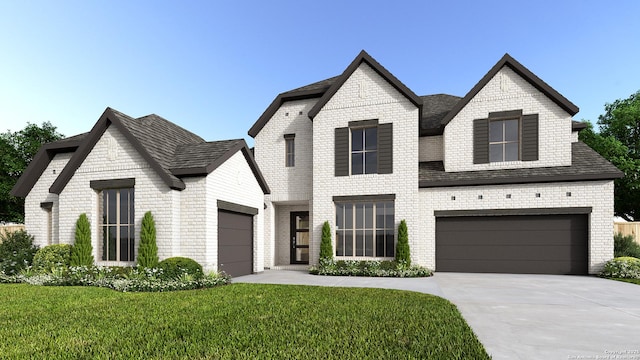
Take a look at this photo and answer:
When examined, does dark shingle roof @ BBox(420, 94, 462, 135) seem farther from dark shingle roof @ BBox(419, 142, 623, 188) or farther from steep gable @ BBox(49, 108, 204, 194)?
steep gable @ BBox(49, 108, 204, 194)

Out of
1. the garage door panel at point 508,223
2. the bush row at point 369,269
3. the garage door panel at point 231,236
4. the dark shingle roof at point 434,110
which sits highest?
the dark shingle roof at point 434,110

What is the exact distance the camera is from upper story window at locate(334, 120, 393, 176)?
14.4m

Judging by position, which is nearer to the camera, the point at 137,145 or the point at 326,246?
the point at 137,145

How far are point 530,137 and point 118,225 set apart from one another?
50.9 feet

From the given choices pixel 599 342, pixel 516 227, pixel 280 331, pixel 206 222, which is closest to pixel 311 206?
pixel 206 222

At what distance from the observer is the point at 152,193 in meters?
11.3

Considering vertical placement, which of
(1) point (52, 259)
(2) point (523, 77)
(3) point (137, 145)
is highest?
(2) point (523, 77)

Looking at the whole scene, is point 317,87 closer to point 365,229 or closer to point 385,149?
point 385,149

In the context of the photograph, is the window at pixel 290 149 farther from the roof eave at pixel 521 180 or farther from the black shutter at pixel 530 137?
the black shutter at pixel 530 137

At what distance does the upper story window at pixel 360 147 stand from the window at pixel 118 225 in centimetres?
777

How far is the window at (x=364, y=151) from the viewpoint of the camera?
14656 millimetres

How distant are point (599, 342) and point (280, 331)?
4593mm

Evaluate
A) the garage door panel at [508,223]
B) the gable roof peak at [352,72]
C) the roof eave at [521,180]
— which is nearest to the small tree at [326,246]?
the roof eave at [521,180]

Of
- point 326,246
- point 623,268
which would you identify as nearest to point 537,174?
point 623,268
